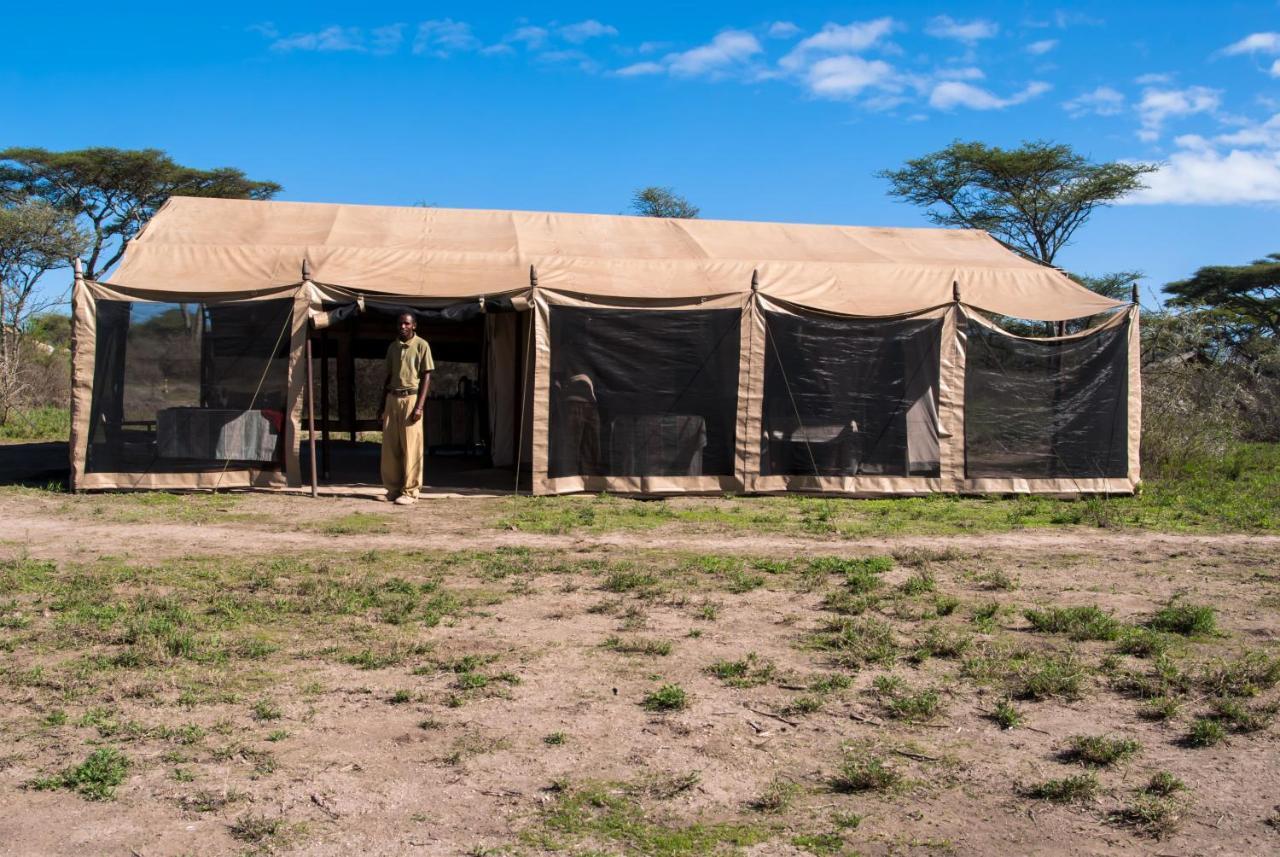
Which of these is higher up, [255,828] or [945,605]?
[945,605]

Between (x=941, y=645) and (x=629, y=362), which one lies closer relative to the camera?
(x=941, y=645)

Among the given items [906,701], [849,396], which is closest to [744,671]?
[906,701]

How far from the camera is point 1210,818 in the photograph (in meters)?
3.31

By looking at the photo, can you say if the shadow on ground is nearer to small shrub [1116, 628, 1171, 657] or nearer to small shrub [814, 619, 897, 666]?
small shrub [814, 619, 897, 666]

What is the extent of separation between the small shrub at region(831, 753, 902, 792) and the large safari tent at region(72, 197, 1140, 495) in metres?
6.59

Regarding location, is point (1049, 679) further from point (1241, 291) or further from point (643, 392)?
point (1241, 291)

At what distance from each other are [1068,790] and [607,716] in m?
1.56

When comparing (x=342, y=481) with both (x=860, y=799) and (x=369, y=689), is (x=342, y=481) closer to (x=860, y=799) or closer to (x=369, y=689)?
(x=369, y=689)

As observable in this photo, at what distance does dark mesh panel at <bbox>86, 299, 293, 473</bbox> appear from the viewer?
966 cm

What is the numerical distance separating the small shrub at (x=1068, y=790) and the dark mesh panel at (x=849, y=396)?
6.84 meters

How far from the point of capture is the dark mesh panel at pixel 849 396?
33.9 ft

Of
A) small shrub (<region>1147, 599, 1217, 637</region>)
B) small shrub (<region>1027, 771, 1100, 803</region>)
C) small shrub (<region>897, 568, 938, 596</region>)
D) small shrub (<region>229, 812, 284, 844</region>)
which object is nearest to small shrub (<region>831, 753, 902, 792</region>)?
small shrub (<region>1027, 771, 1100, 803</region>)

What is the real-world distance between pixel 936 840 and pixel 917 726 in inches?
35.6

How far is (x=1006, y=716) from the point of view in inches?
160
